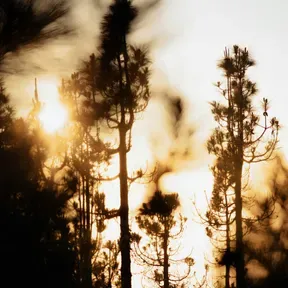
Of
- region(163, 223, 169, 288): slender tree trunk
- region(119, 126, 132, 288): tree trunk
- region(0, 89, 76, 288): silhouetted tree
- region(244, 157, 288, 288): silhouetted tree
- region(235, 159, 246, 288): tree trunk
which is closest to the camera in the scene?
region(0, 89, 76, 288): silhouetted tree

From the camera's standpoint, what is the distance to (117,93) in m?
15.2

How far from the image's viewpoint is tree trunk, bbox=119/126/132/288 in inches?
548

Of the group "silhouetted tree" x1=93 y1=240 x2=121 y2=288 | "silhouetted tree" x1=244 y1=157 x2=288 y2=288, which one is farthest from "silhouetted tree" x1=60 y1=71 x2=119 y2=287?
"silhouetted tree" x1=244 y1=157 x2=288 y2=288

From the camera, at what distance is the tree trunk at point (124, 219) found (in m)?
13.9

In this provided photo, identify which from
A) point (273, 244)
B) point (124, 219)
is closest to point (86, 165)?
point (124, 219)

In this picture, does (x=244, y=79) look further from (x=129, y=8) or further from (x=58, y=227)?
(x=58, y=227)

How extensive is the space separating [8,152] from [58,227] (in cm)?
169

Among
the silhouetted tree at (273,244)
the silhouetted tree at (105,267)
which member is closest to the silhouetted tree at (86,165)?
the silhouetted tree at (105,267)

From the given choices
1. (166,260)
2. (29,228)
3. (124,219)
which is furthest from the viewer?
(166,260)

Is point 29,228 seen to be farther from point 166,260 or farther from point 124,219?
point 166,260

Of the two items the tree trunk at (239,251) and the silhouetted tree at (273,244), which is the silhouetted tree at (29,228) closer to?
the tree trunk at (239,251)

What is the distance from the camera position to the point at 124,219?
14.4m

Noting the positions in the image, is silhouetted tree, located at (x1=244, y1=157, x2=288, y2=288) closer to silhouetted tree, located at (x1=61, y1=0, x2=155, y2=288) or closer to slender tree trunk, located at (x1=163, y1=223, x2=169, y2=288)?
slender tree trunk, located at (x1=163, y1=223, x2=169, y2=288)

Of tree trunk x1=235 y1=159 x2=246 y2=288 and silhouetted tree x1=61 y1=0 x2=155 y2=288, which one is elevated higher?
silhouetted tree x1=61 y1=0 x2=155 y2=288
